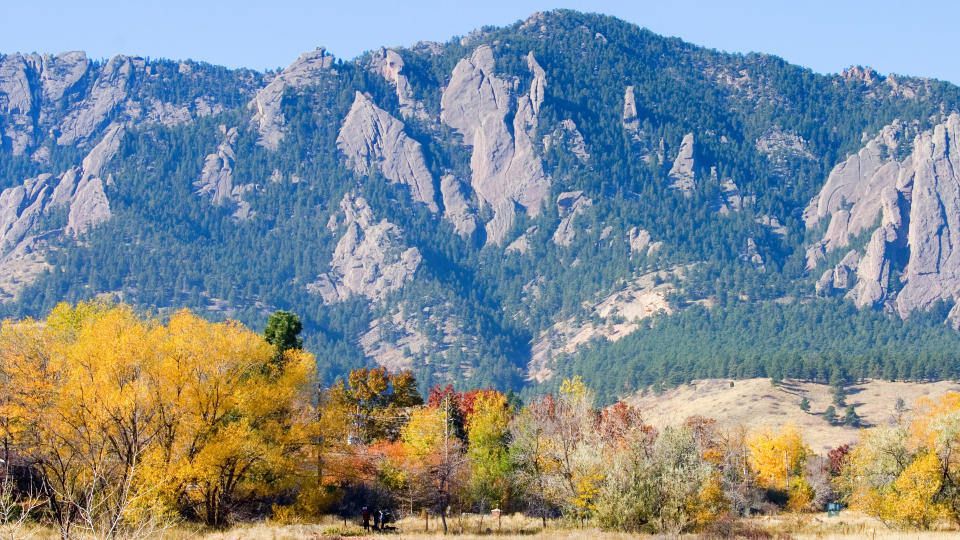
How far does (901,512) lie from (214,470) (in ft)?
121

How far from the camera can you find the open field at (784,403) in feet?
502

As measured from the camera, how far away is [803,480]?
93.6 metres

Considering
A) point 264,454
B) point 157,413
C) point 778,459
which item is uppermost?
point 157,413

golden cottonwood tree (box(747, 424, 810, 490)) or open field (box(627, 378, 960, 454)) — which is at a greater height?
open field (box(627, 378, 960, 454))

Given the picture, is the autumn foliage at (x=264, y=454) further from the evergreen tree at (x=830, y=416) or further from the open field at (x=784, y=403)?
the evergreen tree at (x=830, y=416)

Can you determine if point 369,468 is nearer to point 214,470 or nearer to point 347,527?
point 347,527

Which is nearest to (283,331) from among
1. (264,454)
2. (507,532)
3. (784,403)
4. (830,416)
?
(264,454)

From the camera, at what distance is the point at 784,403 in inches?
6639

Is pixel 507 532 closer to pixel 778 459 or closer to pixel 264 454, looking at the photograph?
pixel 264 454

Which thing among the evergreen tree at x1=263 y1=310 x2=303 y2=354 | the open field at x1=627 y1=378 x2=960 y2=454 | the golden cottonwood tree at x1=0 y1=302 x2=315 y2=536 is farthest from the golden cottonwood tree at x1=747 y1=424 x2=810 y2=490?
the golden cottonwood tree at x1=0 y1=302 x2=315 y2=536

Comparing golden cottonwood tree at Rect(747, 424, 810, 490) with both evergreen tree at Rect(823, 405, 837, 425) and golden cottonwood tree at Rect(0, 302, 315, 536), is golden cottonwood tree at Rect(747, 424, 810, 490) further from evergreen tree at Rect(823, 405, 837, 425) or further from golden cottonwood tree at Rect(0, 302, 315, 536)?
golden cottonwood tree at Rect(0, 302, 315, 536)

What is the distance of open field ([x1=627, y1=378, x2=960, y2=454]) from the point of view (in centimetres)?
15312

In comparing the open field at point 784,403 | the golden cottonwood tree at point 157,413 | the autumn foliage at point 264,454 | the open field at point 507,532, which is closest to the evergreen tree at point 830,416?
the open field at point 784,403

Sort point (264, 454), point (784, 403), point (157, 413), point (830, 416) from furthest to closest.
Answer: point (784, 403) < point (830, 416) < point (264, 454) < point (157, 413)
